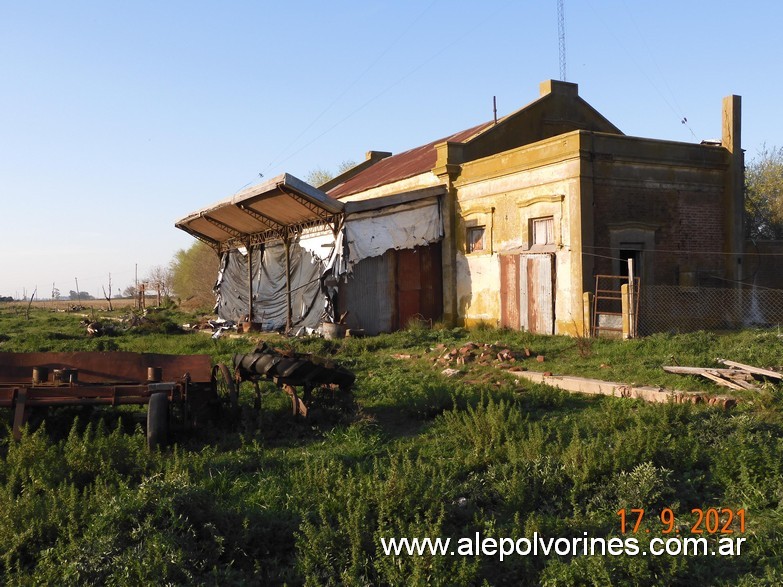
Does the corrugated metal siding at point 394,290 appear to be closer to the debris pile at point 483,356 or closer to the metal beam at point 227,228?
the debris pile at point 483,356

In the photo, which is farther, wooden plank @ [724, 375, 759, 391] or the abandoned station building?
the abandoned station building

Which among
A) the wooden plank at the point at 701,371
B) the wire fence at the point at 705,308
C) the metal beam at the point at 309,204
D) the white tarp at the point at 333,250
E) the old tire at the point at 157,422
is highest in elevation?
the metal beam at the point at 309,204

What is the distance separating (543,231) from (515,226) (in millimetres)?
864

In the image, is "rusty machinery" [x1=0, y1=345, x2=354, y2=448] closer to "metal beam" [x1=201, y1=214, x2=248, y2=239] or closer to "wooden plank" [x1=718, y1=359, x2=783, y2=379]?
"wooden plank" [x1=718, y1=359, x2=783, y2=379]

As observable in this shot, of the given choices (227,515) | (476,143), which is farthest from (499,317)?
(227,515)

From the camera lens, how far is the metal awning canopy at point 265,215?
1775 centimetres

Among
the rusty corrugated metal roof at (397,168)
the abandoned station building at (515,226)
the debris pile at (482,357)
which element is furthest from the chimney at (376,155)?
the debris pile at (482,357)

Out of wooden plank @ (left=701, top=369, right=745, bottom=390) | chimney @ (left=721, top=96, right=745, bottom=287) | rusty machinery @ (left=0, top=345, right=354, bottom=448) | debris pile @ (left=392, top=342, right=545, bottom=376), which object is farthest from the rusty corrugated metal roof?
rusty machinery @ (left=0, top=345, right=354, bottom=448)

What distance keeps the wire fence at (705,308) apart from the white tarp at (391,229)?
6.39 meters

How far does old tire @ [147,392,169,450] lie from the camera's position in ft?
23.8

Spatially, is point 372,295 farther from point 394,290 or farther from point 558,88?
point 558,88

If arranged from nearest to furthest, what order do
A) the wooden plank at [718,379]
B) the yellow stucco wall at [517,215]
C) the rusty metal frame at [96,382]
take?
the rusty metal frame at [96,382], the wooden plank at [718,379], the yellow stucco wall at [517,215]

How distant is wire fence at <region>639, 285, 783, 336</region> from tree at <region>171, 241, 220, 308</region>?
25887 millimetres

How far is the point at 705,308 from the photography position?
57.5ft
